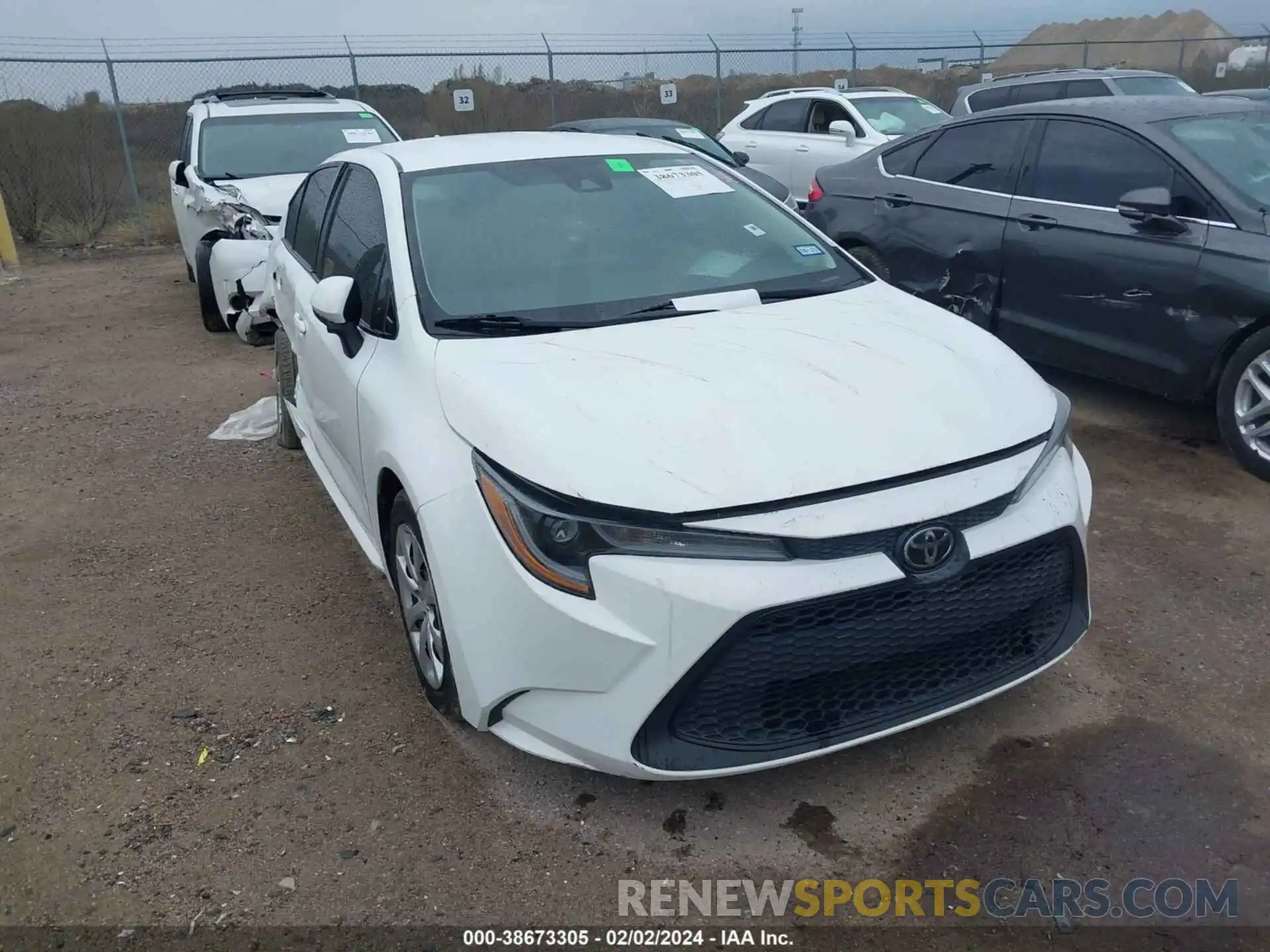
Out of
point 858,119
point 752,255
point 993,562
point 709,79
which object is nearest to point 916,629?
point 993,562

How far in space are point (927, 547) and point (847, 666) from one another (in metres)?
0.35

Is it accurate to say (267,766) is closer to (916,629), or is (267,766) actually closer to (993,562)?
(916,629)

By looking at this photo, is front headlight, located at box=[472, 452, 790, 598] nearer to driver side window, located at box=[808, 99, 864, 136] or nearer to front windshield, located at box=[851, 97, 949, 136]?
front windshield, located at box=[851, 97, 949, 136]

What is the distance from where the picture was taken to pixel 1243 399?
4.82m

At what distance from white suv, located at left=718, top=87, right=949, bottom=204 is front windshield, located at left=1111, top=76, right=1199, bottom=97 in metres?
1.91

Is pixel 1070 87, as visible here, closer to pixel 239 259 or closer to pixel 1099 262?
pixel 1099 262

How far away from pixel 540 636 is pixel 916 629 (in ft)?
3.06

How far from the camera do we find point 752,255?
384 centimetres

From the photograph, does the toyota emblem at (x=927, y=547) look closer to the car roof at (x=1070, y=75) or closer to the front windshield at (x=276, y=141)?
the front windshield at (x=276, y=141)

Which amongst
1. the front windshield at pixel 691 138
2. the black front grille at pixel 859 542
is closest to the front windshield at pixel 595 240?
the black front grille at pixel 859 542

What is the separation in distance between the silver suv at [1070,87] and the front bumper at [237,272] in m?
7.58

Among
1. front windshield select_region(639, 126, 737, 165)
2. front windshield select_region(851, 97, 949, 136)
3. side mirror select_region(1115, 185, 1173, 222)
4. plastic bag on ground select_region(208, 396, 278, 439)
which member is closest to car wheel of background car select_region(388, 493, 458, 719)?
plastic bag on ground select_region(208, 396, 278, 439)

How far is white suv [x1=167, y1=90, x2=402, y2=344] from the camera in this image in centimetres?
715

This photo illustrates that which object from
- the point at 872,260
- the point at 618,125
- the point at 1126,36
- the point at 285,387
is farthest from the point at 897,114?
the point at 1126,36
